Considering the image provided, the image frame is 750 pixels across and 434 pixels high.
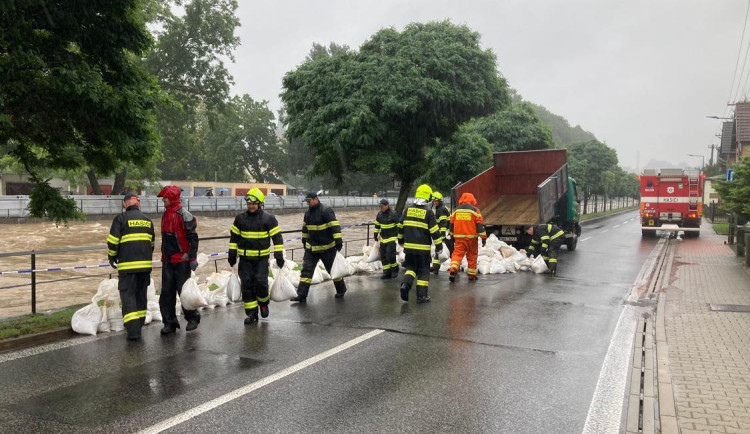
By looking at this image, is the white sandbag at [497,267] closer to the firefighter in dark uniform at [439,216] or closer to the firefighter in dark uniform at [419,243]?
the firefighter in dark uniform at [439,216]

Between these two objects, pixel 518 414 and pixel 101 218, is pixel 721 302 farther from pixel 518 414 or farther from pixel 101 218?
pixel 101 218

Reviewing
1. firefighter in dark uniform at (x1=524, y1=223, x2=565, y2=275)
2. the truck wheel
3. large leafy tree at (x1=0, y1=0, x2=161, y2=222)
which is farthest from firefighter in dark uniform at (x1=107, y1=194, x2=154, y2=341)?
the truck wheel

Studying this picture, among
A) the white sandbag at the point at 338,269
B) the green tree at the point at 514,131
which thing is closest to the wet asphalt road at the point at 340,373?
the white sandbag at the point at 338,269

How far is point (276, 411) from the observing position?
4355mm

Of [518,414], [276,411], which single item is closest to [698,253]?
[518,414]

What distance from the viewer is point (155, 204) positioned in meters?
37.0

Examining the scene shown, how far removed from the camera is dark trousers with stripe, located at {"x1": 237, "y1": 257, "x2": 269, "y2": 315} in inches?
288

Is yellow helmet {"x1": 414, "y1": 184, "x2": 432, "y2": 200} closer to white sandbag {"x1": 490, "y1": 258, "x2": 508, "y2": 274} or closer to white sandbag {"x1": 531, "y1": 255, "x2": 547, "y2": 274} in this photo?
white sandbag {"x1": 490, "y1": 258, "x2": 508, "y2": 274}

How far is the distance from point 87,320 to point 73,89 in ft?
8.75

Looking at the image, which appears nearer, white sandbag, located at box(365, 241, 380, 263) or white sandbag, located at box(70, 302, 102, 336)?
white sandbag, located at box(70, 302, 102, 336)

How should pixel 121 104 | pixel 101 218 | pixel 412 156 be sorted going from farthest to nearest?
pixel 101 218 < pixel 412 156 < pixel 121 104

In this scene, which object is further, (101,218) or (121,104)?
(101,218)

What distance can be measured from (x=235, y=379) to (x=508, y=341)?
324 centimetres

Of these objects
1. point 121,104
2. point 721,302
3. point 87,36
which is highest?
point 87,36
